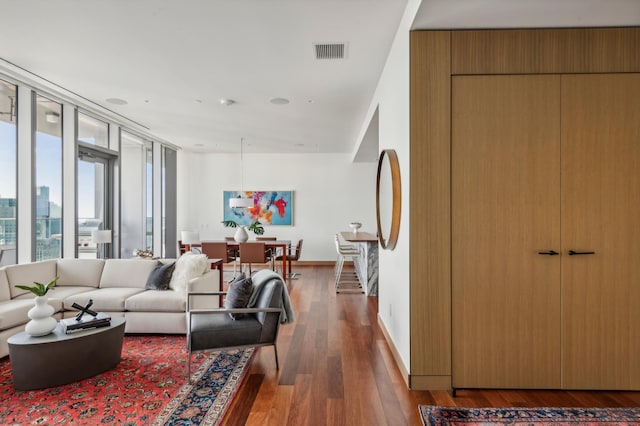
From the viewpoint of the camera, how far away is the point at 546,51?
8.68 feet

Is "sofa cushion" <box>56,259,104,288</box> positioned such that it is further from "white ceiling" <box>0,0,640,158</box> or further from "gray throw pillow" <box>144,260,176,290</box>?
"white ceiling" <box>0,0,640,158</box>

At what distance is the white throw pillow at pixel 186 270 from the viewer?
162 inches

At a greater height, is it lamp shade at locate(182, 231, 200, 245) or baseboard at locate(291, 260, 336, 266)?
lamp shade at locate(182, 231, 200, 245)

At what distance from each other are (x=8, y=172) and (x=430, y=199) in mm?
4804

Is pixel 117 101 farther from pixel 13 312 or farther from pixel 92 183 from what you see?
pixel 13 312

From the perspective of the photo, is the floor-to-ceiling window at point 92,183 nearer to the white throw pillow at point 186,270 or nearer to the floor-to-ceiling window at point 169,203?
the floor-to-ceiling window at point 169,203

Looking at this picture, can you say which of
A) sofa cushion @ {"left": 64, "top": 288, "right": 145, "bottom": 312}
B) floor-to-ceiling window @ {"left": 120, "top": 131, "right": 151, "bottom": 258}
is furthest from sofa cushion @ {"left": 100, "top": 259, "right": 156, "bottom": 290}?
floor-to-ceiling window @ {"left": 120, "top": 131, "right": 151, "bottom": 258}

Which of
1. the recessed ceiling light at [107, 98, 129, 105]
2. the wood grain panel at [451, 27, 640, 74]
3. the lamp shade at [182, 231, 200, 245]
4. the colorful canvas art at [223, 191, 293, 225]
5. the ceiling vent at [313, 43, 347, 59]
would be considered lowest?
the lamp shade at [182, 231, 200, 245]

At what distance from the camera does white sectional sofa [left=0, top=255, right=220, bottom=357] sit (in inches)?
144

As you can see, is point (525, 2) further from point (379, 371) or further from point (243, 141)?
point (243, 141)

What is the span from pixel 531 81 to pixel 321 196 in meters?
6.69

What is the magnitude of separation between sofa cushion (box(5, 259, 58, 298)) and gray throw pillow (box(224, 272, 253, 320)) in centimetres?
242

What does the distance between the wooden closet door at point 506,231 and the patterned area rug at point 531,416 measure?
29 cm

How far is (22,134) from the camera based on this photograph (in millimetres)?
4449
